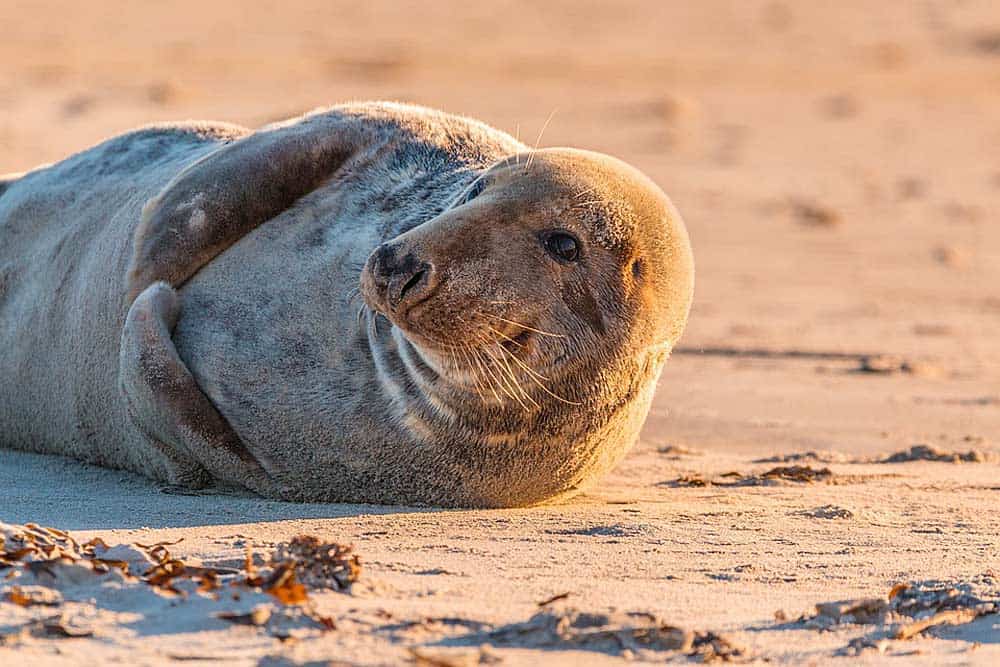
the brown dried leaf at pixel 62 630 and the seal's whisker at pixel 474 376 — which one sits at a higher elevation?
the seal's whisker at pixel 474 376

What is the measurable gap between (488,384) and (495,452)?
1.11 ft

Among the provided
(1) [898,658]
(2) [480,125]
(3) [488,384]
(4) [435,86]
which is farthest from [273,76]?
(1) [898,658]

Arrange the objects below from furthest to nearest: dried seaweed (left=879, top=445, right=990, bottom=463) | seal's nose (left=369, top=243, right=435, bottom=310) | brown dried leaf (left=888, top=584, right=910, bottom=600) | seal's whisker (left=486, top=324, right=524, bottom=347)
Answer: dried seaweed (left=879, top=445, right=990, bottom=463) < seal's whisker (left=486, top=324, right=524, bottom=347) < seal's nose (left=369, top=243, right=435, bottom=310) < brown dried leaf (left=888, top=584, right=910, bottom=600)

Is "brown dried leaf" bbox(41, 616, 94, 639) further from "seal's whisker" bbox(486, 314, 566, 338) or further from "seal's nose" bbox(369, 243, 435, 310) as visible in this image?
"seal's whisker" bbox(486, 314, 566, 338)

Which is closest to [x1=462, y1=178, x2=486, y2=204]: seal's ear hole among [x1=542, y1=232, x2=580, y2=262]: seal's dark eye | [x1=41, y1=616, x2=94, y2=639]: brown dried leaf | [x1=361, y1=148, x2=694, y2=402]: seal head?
[x1=361, y1=148, x2=694, y2=402]: seal head

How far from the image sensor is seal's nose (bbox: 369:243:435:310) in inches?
176

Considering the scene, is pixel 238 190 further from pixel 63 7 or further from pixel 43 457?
pixel 63 7

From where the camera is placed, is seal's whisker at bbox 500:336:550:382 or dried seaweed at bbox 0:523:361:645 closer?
dried seaweed at bbox 0:523:361:645

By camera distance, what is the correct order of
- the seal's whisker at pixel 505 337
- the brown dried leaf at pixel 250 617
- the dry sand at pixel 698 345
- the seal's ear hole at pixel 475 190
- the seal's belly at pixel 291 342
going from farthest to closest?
the seal's belly at pixel 291 342 < the seal's ear hole at pixel 475 190 < the seal's whisker at pixel 505 337 < the dry sand at pixel 698 345 < the brown dried leaf at pixel 250 617

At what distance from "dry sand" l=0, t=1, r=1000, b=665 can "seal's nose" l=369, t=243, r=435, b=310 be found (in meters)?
0.63

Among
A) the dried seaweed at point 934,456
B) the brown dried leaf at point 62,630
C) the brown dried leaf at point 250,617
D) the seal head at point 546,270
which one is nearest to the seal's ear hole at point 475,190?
the seal head at point 546,270

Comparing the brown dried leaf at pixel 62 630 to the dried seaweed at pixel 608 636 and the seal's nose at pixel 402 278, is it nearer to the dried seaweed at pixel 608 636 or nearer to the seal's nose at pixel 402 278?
the dried seaweed at pixel 608 636

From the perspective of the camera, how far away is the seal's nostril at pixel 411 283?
14.7ft

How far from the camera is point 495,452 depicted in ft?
16.7
